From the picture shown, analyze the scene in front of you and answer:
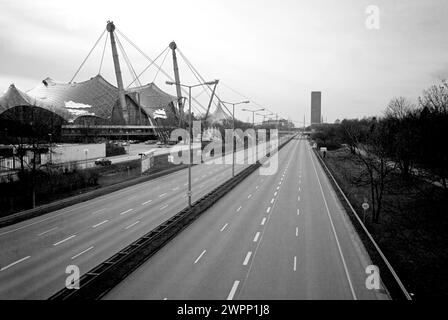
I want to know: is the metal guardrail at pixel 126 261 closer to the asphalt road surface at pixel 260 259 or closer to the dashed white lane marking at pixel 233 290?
the asphalt road surface at pixel 260 259

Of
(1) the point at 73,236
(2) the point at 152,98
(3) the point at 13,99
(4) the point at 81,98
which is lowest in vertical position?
(1) the point at 73,236

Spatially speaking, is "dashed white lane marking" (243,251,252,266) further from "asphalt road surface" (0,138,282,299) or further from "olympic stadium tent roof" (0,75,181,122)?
"olympic stadium tent roof" (0,75,181,122)

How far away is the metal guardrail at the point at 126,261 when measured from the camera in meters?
11.7

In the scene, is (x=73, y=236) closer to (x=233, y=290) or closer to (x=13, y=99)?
(x=233, y=290)

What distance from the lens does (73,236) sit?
1884 cm

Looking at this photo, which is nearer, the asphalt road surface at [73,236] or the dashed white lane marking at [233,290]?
the dashed white lane marking at [233,290]

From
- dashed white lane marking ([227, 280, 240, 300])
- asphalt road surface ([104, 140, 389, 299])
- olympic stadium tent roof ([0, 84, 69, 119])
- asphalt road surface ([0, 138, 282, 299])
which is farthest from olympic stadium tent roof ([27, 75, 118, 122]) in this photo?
dashed white lane marking ([227, 280, 240, 300])

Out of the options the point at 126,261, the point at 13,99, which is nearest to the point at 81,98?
the point at 13,99

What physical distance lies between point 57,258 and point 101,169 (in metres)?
26.0

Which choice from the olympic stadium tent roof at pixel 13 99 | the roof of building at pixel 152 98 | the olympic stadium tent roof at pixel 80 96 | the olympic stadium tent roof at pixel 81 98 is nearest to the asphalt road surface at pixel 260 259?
the olympic stadium tent roof at pixel 13 99

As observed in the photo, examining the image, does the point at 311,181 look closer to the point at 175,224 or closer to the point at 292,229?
the point at 292,229

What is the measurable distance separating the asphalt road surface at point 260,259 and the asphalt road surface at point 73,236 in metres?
2.69

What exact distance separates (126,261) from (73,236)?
18.8ft
